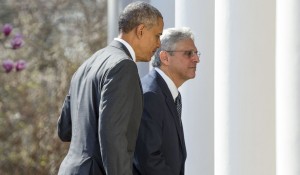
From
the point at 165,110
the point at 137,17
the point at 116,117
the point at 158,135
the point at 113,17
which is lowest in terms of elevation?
the point at 158,135

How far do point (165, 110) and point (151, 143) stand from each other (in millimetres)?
221

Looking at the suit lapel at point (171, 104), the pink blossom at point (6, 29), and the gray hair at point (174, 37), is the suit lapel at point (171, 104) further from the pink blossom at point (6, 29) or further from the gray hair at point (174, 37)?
the pink blossom at point (6, 29)

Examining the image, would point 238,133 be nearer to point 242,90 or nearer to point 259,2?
point 242,90

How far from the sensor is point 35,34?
11.0 meters

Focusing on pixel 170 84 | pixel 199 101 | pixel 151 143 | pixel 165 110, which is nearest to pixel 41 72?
pixel 199 101

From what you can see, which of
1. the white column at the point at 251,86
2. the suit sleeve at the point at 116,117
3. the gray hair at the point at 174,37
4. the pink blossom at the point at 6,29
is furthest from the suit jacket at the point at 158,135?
the pink blossom at the point at 6,29

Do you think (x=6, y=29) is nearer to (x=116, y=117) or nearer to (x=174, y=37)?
(x=174, y=37)

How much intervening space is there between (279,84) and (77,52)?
6.65 meters

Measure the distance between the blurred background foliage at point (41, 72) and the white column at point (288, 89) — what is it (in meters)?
6.18

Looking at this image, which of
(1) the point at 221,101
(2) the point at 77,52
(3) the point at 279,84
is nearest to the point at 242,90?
(1) the point at 221,101

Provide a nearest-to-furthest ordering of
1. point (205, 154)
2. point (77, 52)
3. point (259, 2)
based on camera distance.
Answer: point (259, 2), point (205, 154), point (77, 52)

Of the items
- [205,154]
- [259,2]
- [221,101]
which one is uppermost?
[259,2]

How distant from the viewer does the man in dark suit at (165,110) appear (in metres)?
4.53

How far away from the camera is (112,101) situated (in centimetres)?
383
